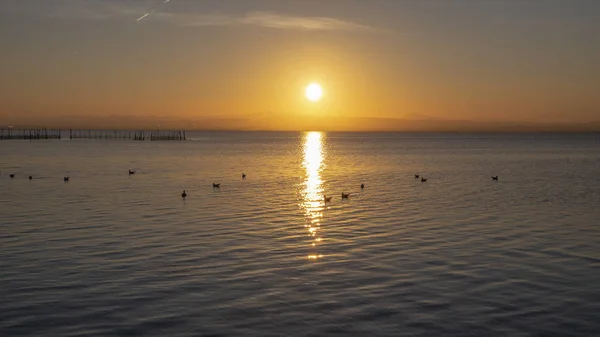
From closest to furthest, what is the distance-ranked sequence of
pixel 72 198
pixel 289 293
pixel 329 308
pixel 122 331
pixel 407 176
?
pixel 122 331 < pixel 329 308 < pixel 289 293 < pixel 72 198 < pixel 407 176

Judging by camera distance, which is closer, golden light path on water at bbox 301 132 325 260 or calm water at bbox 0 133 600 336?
calm water at bbox 0 133 600 336

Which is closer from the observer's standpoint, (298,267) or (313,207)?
(298,267)

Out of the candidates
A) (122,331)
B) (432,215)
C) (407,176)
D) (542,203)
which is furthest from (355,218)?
(407,176)

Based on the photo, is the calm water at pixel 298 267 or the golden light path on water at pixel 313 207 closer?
the calm water at pixel 298 267

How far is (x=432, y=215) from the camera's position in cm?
3138

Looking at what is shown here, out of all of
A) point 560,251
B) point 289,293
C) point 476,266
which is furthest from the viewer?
point 560,251

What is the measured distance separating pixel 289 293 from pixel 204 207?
1970 centimetres

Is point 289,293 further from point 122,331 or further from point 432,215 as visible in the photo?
point 432,215

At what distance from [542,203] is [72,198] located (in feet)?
105

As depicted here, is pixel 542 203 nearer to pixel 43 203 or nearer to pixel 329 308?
pixel 329 308

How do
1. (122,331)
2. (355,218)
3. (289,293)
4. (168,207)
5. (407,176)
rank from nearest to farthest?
(122,331), (289,293), (355,218), (168,207), (407,176)

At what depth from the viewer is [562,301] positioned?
15.4m

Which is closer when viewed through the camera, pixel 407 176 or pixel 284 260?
pixel 284 260

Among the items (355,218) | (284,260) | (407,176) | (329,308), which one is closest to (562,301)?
(329,308)
